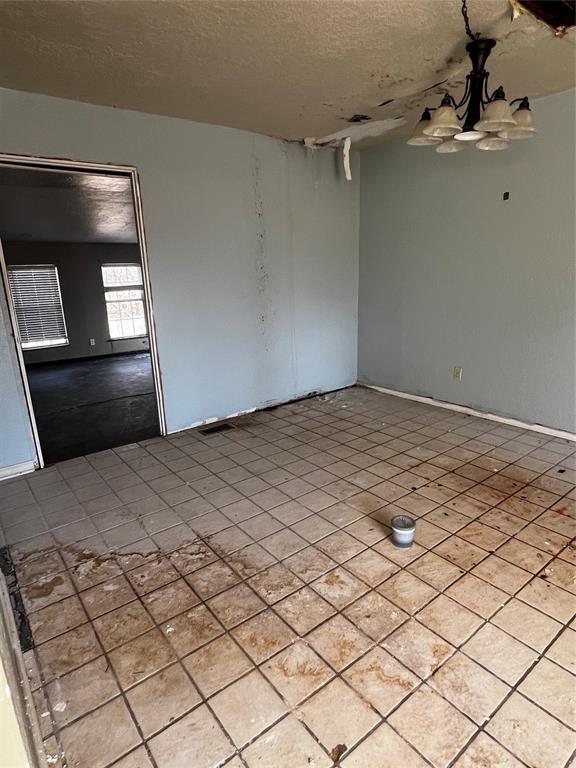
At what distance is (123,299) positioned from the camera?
866 cm

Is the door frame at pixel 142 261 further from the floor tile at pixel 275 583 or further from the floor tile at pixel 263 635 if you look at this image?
the floor tile at pixel 263 635

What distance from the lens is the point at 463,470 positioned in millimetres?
2828

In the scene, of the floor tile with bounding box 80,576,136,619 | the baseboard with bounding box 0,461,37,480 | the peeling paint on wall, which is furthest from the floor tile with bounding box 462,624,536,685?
the peeling paint on wall

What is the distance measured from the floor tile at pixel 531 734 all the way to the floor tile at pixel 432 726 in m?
0.09

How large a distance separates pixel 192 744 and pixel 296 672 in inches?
14.8

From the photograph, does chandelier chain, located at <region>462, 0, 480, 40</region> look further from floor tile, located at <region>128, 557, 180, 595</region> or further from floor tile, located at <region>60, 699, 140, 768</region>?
floor tile, located at <region>60, 699, 140, 768</region>

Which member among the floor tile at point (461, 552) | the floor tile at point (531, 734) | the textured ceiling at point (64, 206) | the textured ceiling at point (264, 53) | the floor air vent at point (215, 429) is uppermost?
the textured ceiling at point (264, 53)

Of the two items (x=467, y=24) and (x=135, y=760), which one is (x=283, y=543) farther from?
(x=467, y=24)

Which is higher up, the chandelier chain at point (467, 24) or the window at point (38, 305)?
the chandelier chain at point (467, 24)

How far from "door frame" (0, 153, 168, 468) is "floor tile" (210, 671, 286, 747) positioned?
236cm

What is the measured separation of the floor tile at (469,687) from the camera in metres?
1.32

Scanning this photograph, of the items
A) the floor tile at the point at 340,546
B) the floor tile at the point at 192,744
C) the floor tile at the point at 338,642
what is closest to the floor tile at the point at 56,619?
the floor tile at the point at 192,744

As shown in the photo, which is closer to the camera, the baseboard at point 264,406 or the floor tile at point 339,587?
the floor tile at point 339,587

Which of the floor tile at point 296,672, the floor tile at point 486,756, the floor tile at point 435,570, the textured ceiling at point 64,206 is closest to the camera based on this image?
the floor tile at point 486,756
